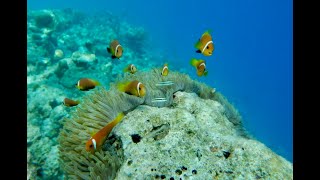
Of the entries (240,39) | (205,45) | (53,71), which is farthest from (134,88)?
(240,39)

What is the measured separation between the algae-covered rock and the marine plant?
0.67 ft

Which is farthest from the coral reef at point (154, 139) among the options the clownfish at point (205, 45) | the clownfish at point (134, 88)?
the clownfish at point (205, 45)

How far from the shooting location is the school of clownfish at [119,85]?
3.47 metres

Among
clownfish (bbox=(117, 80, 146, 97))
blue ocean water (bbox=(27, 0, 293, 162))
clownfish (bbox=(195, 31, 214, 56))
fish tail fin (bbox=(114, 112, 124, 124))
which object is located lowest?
fish tail fin (bbox=(114, 112, 124, 124))

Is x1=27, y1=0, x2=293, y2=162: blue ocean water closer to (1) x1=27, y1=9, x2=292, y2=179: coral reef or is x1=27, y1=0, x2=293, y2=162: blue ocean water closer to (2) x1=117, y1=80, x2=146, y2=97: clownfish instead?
(1) x1=27, y1=9, x2=292, y2=179: coral reef

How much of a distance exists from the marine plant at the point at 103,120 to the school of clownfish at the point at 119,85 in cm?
12

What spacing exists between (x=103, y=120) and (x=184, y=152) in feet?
4.20

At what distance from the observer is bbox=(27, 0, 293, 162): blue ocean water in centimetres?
4860

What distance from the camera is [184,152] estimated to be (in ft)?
10.7

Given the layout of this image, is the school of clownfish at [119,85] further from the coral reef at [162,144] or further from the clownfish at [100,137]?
the coral reef at [162,144]

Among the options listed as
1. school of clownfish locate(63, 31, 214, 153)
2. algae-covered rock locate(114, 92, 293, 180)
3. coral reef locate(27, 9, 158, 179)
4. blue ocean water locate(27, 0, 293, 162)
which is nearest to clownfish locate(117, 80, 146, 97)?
school of clownfish locate(63, 31, 214, 153)
